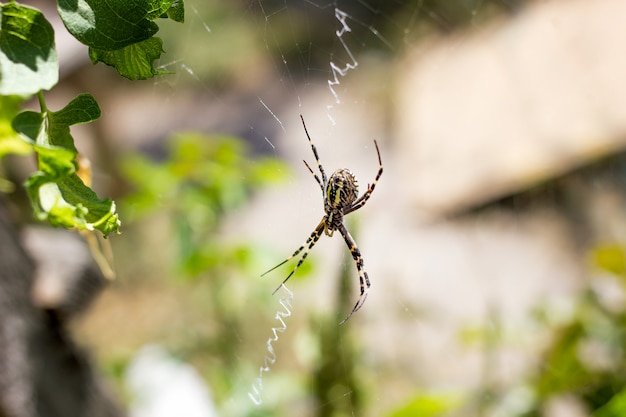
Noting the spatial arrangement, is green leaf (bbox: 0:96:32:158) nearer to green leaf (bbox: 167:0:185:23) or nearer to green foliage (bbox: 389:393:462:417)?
green leaf (bbox: 167:0:185:23)

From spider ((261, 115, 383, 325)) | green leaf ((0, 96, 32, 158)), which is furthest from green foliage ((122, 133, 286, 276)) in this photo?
green leaf ((0, 96, 32, 158))

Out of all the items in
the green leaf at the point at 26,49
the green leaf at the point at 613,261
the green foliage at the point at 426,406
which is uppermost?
the green leaf at the point at 613,261

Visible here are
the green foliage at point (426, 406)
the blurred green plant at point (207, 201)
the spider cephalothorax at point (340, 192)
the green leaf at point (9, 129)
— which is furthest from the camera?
the blurred green plant at point (207, 201)

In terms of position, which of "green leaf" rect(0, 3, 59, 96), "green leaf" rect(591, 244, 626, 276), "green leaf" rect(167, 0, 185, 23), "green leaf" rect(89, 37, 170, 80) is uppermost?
"green leaf" rect(591, 244, 626, 276)

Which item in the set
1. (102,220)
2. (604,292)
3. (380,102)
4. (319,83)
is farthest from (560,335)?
(319,83)

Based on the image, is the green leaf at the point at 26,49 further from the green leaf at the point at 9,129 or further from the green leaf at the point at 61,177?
the green leaf at the point at 9,129

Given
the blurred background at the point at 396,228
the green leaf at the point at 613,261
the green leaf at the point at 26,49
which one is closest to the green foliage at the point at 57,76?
the green leaf at the point at 26,49

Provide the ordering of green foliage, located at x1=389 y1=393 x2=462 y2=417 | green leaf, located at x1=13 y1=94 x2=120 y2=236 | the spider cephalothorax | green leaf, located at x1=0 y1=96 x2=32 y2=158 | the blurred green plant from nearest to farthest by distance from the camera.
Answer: green leaf, located at x1=13 y1=94 x2=120 y2=236
green leaf, located at x1=0 y1=96 x2=32 y2=158
the spider cephalothorax
green foliage, located at x1=389 y1=393 x2=462 y2=417
the blurred green plant
